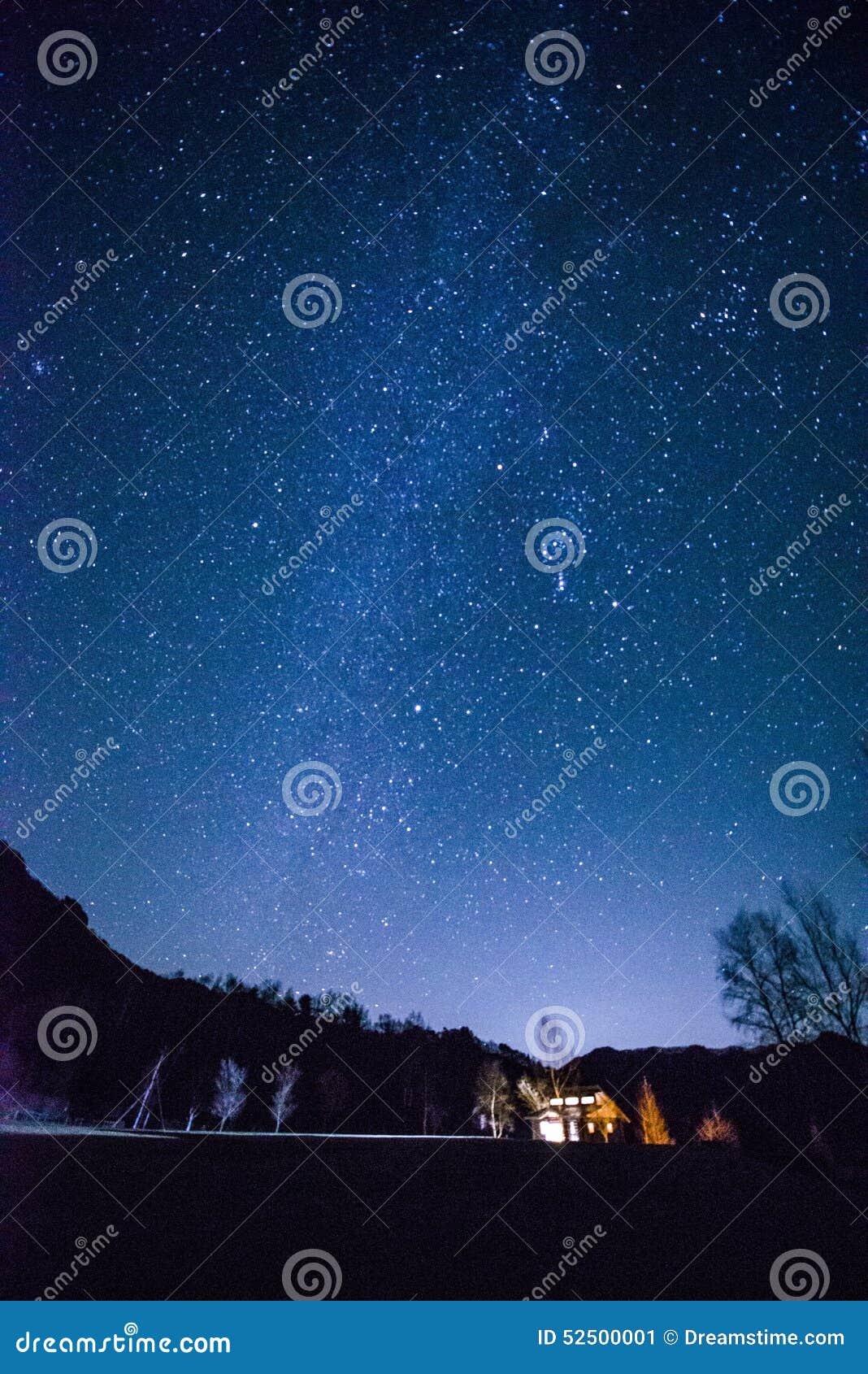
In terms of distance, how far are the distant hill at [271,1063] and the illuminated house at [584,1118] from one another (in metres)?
2.19

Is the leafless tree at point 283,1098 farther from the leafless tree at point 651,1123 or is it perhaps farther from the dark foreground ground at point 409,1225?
the dark foreground ground at point 409,1225

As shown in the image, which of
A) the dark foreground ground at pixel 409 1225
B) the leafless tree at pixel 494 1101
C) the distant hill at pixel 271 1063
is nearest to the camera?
the dark foreground ground at pixel 409 1225

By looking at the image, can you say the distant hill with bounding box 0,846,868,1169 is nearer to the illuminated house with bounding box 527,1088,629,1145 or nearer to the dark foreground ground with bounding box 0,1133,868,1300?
the illuminated house with bounding box 527,1088,629,1145

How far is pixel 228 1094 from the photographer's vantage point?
52.1 metres

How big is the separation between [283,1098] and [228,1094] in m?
6.30

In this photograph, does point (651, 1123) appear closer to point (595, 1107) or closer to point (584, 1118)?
point (595, 1107)

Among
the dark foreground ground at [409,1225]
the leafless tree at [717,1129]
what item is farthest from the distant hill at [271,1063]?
the dark foreground ground at [409,1225]

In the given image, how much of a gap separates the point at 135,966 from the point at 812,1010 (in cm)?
8400

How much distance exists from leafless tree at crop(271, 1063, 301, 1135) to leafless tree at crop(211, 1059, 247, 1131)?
11.2ft

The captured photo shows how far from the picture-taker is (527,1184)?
13477 millimetres

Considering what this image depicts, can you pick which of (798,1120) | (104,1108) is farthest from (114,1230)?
(104,1108)

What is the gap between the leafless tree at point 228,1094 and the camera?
5178cm

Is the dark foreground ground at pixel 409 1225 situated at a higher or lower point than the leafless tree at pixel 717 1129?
lower
